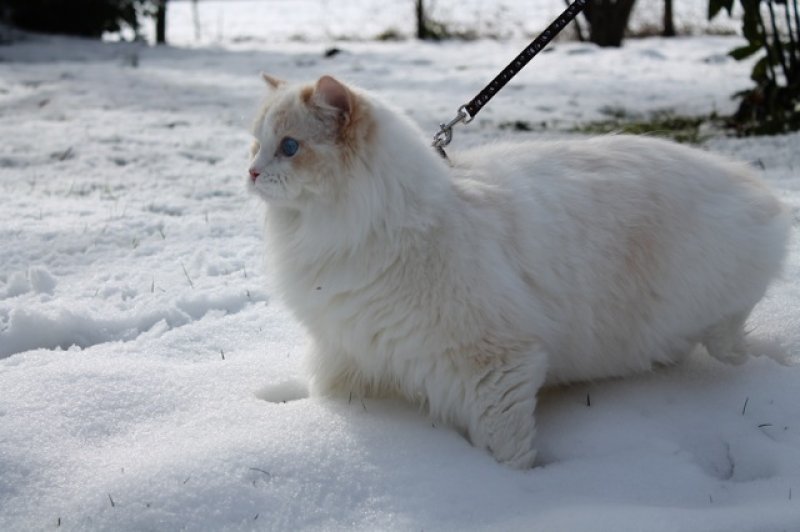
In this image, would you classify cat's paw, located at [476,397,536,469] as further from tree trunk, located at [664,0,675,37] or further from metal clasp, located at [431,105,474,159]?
tree trunk, located at [664,0,675,37]

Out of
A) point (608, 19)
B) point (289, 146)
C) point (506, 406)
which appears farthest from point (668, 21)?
point (506, 406)


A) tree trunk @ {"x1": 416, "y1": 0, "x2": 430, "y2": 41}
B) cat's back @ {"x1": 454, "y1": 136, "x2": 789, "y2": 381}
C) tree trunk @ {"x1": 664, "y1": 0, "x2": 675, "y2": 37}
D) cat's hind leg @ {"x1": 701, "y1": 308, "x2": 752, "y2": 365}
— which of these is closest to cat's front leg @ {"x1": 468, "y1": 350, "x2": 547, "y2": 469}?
cat's back @ {"x1": 454, "y1": 136, "x2": 789, "y2": 381}

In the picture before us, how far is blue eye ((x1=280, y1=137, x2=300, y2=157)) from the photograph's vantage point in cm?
261

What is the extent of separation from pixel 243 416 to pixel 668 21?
12.6 m

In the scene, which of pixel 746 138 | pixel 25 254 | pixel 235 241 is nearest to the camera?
pixel 25 254

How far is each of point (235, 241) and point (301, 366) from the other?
162 cm

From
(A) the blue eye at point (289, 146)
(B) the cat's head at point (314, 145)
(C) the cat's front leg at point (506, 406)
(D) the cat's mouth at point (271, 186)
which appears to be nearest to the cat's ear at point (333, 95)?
(B) the cat's head at point (314, 145)

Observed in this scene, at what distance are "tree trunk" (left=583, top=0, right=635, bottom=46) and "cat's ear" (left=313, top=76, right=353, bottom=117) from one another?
33.3ft

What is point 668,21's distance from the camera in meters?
13.3

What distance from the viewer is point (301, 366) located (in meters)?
3.07

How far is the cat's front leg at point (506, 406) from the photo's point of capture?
2510mm

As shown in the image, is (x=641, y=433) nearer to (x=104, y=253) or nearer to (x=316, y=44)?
(x=104, y=253)

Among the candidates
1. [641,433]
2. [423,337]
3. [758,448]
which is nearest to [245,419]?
[423,337]

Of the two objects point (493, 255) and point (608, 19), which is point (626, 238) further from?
point (608, 19)
